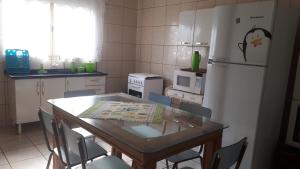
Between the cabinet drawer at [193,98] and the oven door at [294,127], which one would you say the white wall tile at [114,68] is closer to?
the cabinet drawer at [193,98]

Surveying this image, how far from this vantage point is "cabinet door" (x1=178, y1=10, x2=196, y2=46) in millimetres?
3285

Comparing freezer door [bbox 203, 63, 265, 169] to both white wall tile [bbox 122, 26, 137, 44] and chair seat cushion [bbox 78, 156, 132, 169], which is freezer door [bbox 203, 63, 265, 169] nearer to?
chair seat cushion [bbox 78, 156, 132, 169]

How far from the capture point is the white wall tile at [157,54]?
407 cm

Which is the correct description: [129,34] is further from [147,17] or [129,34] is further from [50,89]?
[50,89]

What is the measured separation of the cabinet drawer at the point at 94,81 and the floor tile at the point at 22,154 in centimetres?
124

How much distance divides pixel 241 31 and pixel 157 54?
77.6 inches

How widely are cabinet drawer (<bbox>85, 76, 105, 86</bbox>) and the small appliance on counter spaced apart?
469 millimetres

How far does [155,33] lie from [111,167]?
9.43 feet

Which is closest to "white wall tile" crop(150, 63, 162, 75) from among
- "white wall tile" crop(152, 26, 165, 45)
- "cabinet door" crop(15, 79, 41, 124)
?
"white wall tile" crop(152, 26, 165, 45)

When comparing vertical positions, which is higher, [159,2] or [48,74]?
[159,2]

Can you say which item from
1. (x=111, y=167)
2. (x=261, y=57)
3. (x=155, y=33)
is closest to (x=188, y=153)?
(x=111, y=167)

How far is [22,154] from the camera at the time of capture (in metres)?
2.67

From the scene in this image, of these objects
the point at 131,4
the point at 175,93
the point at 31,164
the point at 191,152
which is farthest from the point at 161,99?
the point at 131,4

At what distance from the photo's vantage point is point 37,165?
97.0 inches
